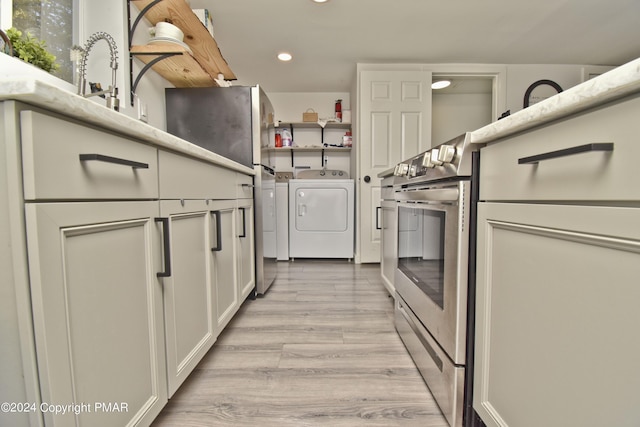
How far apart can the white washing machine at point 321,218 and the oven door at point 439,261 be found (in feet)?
6.08

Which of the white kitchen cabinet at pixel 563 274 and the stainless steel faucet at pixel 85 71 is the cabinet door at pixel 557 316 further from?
the stainless steel faucet at pixel 85 71

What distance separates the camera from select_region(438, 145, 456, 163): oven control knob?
0.83 metres

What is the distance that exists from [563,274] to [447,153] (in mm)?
447

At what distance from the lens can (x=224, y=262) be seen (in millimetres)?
1329

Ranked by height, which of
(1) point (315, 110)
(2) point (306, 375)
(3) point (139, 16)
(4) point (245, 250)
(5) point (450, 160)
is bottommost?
(2) point (306, 375)

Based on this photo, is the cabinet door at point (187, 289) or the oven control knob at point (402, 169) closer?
the cabinet door at point (187, 289)

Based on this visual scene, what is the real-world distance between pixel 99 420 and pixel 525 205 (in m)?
0.99

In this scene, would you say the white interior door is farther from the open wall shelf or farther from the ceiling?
the open wall shelf

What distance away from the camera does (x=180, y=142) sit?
87 centimetres

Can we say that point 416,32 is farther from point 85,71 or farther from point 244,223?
point 85,71

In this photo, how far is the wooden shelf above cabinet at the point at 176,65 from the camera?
1.48 m

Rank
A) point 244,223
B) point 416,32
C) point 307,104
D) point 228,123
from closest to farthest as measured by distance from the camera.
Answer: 1. point 244,223
2. point 228,123
3. point 416,32
4. point 307,104

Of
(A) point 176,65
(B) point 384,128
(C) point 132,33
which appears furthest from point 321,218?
(C) point 132,33

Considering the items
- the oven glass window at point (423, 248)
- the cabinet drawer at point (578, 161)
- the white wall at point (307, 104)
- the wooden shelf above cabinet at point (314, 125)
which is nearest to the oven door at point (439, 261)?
the oven glass window at point (423, 248)
